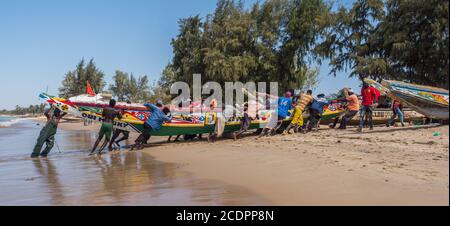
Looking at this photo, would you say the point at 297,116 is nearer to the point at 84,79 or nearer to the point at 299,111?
the point at 299,111

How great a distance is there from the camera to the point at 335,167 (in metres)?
6.83

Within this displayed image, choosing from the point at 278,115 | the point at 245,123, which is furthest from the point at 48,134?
the point at 278,115

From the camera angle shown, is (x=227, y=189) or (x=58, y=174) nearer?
(x=227, y=189)

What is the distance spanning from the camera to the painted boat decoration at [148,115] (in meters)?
13.0

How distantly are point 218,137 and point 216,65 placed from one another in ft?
41.4

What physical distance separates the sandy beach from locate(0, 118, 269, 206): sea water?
450mm

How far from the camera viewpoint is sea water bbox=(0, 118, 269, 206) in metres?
5.68

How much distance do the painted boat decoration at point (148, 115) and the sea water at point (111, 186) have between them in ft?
9.58

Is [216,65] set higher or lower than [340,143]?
higher

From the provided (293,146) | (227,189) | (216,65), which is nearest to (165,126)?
(293,146)

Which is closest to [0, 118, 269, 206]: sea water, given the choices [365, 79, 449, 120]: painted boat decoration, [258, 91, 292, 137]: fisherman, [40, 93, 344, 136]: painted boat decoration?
[40, 93, 344, 136]: painted boat decoration

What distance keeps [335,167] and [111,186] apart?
12.7 ft

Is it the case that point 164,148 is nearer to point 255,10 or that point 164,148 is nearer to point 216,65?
point 216,65

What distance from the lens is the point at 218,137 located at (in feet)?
48.3
